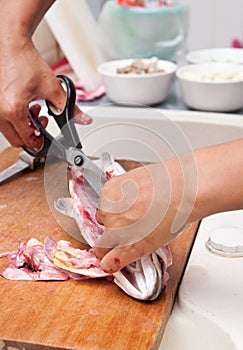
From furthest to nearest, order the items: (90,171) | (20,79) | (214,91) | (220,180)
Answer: (214,91) → (20,79) → (90,171) → (220,180)

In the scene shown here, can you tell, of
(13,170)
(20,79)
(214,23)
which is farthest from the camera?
(214,23)

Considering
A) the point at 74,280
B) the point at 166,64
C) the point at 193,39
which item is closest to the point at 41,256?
the point at 74,280

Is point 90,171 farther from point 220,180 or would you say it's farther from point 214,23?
point 214,23

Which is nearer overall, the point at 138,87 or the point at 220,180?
the point at 220,180

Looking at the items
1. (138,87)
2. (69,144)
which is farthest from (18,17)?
(138,87)

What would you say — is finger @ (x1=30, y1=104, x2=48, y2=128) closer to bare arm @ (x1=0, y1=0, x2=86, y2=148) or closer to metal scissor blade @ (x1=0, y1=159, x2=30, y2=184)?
bare arm @ (x1=0, y1=0, x2=86, y2=148)

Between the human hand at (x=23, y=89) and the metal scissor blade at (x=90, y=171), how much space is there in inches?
4.2

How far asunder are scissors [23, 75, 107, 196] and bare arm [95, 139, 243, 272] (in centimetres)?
14

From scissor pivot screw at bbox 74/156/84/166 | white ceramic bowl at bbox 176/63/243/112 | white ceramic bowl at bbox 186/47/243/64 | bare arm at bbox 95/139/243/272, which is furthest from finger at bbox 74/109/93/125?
white ceramic bowl at bbox 186/47/243/64

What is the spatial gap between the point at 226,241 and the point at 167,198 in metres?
0.21

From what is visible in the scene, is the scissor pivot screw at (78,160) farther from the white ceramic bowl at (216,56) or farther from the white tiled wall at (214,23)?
the white tiled wall at (214,23)

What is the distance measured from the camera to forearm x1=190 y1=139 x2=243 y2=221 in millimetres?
697

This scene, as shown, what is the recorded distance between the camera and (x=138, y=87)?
1389mm

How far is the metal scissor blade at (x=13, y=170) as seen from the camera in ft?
3.76
